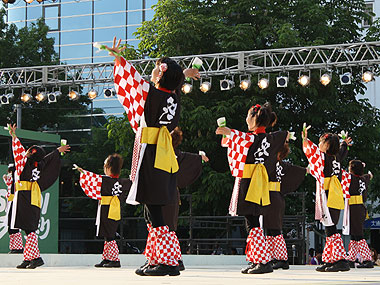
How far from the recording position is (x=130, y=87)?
484 centimetres

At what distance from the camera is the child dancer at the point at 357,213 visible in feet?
28.1

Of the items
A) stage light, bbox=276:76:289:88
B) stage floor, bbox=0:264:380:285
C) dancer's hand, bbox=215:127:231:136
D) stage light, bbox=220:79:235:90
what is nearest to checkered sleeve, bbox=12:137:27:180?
stage floor, bbox=0:264:380:285

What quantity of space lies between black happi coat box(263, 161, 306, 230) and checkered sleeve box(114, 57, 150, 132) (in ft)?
7.46

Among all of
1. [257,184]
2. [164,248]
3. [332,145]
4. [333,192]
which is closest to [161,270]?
[164,248]

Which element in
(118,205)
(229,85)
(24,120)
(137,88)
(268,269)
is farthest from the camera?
(24,120)

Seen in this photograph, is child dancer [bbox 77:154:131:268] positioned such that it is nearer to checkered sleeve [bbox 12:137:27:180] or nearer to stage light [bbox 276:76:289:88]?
checkered sleeve [bbox 12:137:27:180]

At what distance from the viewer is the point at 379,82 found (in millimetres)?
24703

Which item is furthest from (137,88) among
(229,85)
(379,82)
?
(379,82)

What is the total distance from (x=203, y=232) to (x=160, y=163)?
40.4 feet

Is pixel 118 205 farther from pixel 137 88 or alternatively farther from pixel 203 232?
pixel 203 232

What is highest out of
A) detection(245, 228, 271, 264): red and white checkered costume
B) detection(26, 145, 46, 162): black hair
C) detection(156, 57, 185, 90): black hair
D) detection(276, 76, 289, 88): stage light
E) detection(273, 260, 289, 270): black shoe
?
detection(276, 76, 289, 88): stage light

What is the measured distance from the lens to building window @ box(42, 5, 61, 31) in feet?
100

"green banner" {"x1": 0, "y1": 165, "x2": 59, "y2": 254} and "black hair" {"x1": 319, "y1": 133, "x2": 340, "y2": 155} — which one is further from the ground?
"black hair" {"x1": 319, "y1": 133, "x2": 340, "y2": 155}

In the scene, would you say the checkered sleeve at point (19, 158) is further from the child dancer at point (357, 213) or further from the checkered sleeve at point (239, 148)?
the child dancer at point (357, 213)
